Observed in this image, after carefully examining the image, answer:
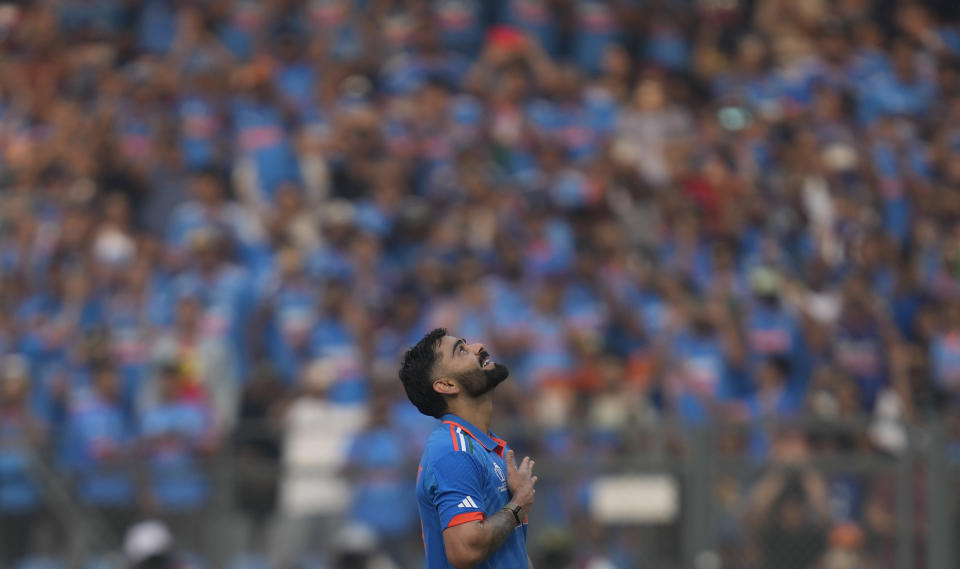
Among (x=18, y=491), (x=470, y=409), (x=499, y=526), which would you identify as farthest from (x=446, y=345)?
(x=18, y=491)

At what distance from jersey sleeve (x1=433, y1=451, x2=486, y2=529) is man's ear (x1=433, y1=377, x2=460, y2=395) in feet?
1.01

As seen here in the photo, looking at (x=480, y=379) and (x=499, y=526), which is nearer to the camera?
(x=499, y=526)

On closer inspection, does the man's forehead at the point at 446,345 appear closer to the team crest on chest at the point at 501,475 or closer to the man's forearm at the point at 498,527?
the team crest on chest at the point at 501,475

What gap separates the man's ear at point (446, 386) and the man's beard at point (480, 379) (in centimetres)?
3

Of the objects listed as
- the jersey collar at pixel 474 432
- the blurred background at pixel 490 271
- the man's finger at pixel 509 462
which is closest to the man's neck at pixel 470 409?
the jersey collar at pixel 474 432

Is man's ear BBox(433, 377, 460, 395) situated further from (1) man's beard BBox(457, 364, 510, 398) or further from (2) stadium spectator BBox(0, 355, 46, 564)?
(2) stadium spectator BBox(0, 355, 46, 564)

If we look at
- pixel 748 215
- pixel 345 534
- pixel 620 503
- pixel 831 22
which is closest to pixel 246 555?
pixel 345 534

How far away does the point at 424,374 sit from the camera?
5.55m

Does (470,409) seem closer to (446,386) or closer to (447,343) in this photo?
(446,386)

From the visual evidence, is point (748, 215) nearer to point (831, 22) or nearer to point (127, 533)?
point (831, 22)

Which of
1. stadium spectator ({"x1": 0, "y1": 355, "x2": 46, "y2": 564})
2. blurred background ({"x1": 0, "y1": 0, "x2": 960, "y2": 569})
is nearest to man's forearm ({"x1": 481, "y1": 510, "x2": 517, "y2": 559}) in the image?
blurred background ({"x1": 0, "y1": 0, "x2": 960, "y2": 569})

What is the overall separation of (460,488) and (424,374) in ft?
1.76

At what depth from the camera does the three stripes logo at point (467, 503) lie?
16.9ft

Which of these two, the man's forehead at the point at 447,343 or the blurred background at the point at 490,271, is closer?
the man's forehead at the point at 447,343
